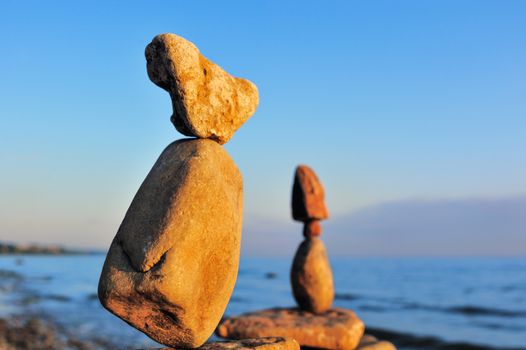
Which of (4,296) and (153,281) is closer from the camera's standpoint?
(153,281)

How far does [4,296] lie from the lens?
2742 centimetres

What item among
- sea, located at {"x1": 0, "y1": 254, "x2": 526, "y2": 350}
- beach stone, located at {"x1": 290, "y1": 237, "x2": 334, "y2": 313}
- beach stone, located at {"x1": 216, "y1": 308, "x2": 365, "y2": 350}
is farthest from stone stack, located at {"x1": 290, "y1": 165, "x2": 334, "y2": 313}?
sea, located at {"x1": 0, "y1": 254, "x2": 526, "y2": 350}

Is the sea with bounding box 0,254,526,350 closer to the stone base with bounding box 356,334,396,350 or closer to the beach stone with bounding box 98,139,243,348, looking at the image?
the stone base with bounding box 356,334,396,350

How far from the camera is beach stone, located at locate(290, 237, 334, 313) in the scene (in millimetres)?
8969

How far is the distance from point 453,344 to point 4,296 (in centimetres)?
2179

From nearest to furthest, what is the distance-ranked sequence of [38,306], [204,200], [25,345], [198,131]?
1. [204,200]
2. [198,131]
3. [25,345]
4. [38,306]

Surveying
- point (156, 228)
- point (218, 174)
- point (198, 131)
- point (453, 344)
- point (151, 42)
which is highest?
point (151, 42)

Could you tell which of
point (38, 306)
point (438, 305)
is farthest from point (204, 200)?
point (438, 305)

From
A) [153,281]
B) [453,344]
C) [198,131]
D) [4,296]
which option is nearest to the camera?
[153,281]

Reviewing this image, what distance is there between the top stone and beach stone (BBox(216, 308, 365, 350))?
403 centimetres

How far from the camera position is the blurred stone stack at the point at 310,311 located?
786 centimetres

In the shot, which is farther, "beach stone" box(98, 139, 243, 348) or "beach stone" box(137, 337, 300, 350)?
"beach stone" box(137, 337, 300, 350)

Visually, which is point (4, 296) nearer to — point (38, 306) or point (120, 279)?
point (38, 306)

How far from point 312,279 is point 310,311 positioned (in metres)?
0.58
